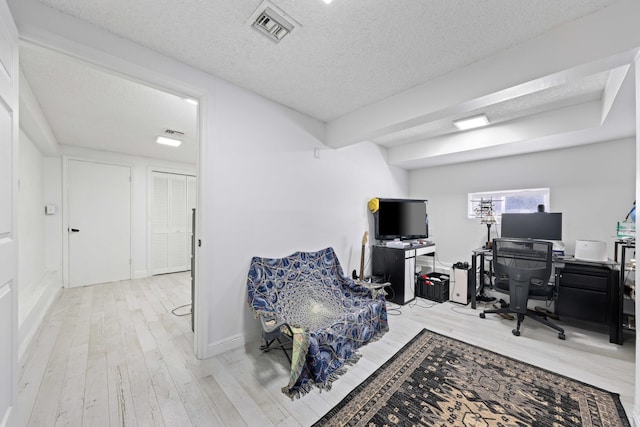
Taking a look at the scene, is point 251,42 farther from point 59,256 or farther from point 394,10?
point 59,256

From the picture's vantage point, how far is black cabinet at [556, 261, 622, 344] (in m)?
2.43

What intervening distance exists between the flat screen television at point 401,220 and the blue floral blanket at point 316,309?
120 cm

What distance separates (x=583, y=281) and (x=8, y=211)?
15.3 feet

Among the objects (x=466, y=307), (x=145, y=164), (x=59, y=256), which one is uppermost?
(x=145, y=164)

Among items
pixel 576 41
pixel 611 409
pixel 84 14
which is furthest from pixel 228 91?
pixel 611 409

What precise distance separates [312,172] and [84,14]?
2191mm

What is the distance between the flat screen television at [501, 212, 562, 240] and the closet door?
5756mm

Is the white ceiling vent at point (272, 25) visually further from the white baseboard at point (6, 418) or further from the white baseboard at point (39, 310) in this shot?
the white baseboard at point (39, 310)

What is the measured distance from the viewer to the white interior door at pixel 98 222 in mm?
4102

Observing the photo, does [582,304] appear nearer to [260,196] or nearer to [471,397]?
[471,397]

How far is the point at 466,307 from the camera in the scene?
11.0ft

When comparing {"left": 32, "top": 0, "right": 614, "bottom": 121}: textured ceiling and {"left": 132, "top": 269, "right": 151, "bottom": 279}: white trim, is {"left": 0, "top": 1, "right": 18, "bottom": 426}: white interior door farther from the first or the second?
{"left": 132, "top": 269, "right": 151, "bottom": 279}: white trim

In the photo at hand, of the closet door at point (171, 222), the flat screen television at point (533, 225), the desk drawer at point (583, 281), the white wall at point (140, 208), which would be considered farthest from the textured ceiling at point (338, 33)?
the closet door at point (171, 222)

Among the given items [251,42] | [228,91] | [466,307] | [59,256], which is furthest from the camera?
[59,256]
